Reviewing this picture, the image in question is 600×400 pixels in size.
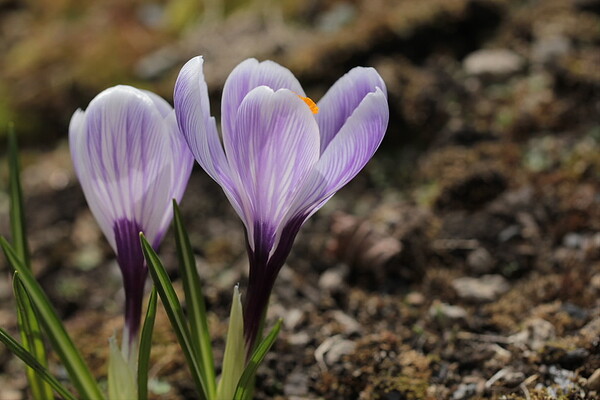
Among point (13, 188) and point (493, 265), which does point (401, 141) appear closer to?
point (493, 265)

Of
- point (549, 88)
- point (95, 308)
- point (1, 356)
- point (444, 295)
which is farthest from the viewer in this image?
point (549, 88)

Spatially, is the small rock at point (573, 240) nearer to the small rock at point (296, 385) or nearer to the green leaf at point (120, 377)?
the small rock at point (296, 385)

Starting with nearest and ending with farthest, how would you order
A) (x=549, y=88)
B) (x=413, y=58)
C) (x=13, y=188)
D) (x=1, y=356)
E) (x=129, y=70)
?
(x=13, y=188)
(x=1, y=356)
(x=549, y=88)
(x=413, y=58)
(x=129, y=70)

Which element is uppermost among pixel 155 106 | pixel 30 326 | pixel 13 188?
pixel 155 106

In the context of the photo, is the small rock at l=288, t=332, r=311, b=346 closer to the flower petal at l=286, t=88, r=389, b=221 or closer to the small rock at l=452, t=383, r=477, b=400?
the small rock at l=452, t=383, r=477, b=400

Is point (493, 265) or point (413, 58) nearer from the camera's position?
point (493, 265)

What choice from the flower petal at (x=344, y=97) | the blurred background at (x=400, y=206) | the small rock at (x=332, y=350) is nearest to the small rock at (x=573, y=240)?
the blurred background at (x=400, y=206)

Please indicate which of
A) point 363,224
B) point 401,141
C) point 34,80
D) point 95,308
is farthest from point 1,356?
point 34,80
